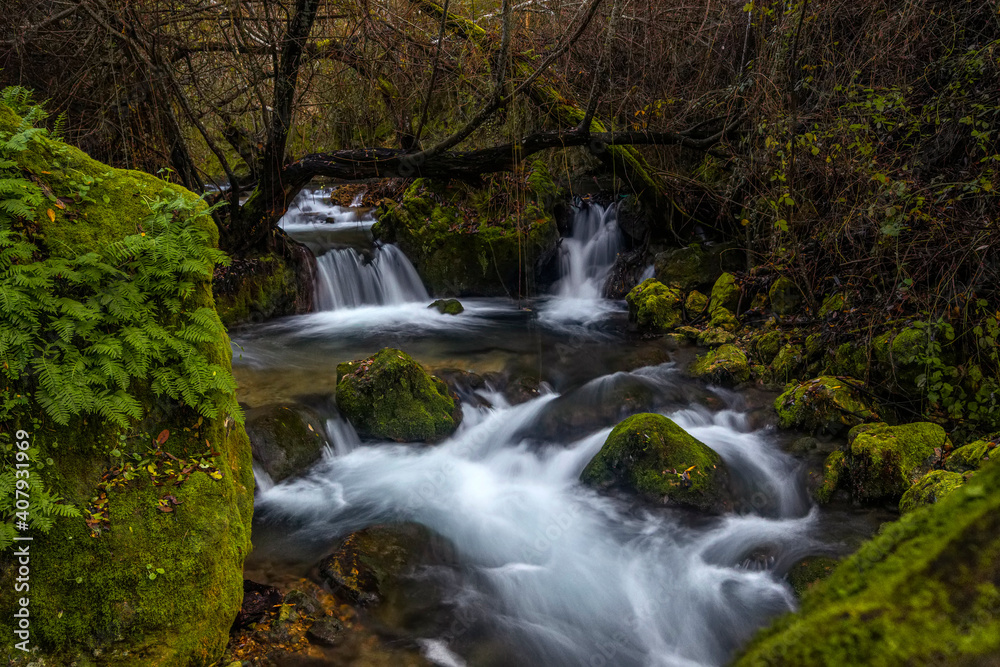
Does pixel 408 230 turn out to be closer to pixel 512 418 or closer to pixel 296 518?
pixel 512 418

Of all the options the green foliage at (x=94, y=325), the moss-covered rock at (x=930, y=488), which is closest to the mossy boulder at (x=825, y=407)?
the moss-covered rock at (x=930, y=488)

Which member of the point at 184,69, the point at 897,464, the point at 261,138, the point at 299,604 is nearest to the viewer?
the point at 299,604

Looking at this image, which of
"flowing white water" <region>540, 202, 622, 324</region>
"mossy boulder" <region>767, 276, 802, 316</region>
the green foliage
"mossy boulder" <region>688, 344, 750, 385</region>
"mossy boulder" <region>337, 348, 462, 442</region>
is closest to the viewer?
the green foliage

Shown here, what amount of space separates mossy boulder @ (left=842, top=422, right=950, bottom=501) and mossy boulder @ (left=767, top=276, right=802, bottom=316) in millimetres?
3272

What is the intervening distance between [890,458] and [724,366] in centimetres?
288

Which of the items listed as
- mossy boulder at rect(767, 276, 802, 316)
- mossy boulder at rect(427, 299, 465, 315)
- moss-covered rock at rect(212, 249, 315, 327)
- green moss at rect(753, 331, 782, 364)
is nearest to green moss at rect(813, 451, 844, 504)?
green moss at rect(753, 331, 782, 364)

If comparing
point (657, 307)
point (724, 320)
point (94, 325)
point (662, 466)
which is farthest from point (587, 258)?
point (94, 325)

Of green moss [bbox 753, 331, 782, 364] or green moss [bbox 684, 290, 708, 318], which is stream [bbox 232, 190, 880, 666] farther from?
green moss [bbox 684, 290, 708, 318]

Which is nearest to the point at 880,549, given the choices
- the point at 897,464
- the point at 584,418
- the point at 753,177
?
the point at 897,464

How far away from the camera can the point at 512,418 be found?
24.9ft

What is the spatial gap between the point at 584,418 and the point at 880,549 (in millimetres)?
6484

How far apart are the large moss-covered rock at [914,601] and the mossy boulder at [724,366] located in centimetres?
742

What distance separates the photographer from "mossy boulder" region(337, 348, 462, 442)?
686cm

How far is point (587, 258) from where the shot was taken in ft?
43.2
